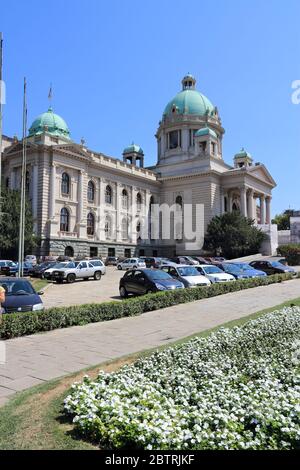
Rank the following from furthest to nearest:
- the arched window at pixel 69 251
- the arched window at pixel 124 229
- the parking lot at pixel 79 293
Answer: the arched window at pixel 124 229 < the arched window at pixel 69 251 < the parking lot at pixel 79 293

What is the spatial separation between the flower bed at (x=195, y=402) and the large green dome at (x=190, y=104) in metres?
76.5

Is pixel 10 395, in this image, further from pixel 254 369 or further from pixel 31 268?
pixel 31 268

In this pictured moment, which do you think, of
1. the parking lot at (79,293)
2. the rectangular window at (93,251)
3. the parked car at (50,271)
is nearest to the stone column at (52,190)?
the rectangular window at (93,251)

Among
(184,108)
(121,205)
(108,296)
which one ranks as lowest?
(108,296)

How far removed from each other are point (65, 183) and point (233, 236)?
24.8 m

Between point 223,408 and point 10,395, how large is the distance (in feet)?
10.5

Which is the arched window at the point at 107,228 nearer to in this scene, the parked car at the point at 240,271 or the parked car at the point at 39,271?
the parked car at the point at 39,271

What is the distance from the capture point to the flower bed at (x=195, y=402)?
4176 mm

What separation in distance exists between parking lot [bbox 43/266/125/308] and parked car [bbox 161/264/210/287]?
3336 mm

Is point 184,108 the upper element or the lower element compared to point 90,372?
upper

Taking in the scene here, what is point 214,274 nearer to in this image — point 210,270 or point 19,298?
point 210,270

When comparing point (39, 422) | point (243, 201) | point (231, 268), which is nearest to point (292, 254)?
point (243, 201)

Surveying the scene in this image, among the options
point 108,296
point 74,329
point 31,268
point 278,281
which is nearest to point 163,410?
point 74,329

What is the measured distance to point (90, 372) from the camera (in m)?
7.47
